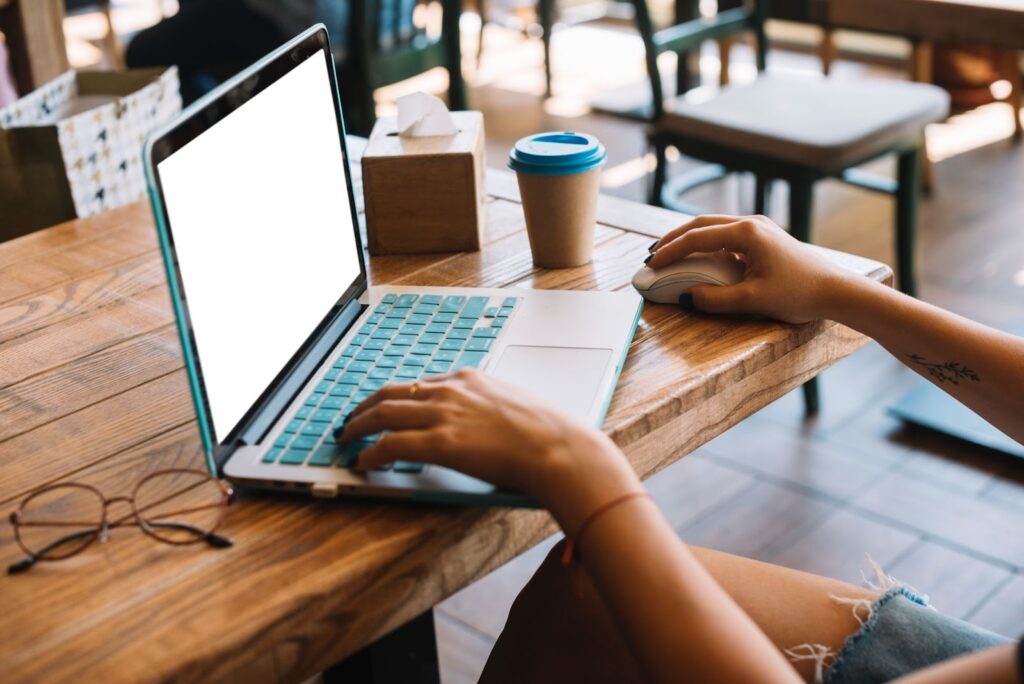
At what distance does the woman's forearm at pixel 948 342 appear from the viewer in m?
0.93

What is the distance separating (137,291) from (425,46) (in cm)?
201

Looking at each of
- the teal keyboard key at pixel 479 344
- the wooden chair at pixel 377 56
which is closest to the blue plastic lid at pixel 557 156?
the teal keyboard key at pixel 479 344

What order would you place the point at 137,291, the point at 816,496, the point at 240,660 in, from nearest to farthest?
the point at 240,660, the point at 137,291, the point at 816,496

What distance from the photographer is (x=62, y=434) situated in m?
0.82

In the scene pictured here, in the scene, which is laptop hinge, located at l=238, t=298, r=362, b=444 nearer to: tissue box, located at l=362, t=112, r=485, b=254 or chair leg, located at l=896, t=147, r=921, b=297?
tissue box, located at l=362, t=112, r=485, b=254

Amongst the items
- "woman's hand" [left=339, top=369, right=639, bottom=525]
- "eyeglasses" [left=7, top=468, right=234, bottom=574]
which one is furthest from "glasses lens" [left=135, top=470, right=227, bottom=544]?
"woman's hand" [left=339, top=369, right=639, bottom=525]

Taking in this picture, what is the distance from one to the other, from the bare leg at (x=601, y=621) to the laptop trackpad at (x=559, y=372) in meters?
0.14

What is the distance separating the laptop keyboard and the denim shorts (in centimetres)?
35

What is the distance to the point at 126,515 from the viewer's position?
0.71 meters

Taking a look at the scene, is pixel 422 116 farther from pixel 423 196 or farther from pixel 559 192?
pixel 559 192

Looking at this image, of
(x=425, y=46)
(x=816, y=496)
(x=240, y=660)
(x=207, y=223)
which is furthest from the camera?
(x=425, y=46)

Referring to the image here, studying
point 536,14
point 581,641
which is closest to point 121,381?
point 581,641

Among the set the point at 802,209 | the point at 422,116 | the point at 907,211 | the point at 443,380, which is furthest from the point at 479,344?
the point at 907,211

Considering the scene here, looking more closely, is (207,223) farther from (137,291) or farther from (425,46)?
(425,46)
